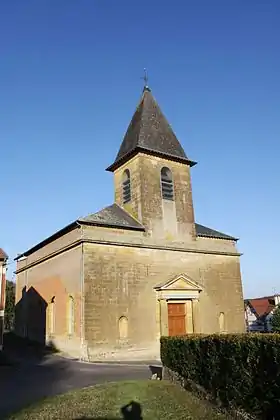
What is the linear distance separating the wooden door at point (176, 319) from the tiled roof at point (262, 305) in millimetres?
35081

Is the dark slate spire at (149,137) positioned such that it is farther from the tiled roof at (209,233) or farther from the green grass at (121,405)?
the green grass at (121,405)

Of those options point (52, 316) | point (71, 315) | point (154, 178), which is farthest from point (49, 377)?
point (154, 178)

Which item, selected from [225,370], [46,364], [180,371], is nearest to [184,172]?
[46,364]

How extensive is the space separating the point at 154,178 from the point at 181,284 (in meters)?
6.77

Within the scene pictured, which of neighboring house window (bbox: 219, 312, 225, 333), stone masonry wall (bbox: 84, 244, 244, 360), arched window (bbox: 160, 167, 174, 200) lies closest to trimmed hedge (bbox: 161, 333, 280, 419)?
stone masonry wall (bbox: 84, 244, 244, 360)

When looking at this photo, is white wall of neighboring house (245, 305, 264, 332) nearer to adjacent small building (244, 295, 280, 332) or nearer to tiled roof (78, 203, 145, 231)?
adjacent small building (244, 295, 280, 332)

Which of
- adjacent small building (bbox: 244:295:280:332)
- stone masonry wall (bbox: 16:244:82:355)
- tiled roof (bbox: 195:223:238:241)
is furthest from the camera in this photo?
adjacent small building (bbox: 244:295:280:332)

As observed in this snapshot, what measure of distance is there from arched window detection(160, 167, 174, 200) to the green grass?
15066 mm

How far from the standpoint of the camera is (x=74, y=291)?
2028 cm

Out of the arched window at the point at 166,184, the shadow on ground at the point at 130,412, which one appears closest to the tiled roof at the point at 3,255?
the arched window at the point at 166,184

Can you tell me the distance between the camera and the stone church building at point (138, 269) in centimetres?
1983

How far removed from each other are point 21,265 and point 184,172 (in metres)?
14.5

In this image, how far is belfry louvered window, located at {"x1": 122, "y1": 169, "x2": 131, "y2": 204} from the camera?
2498 centimetres

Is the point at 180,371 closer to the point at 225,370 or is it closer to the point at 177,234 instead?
the point at 225,370
